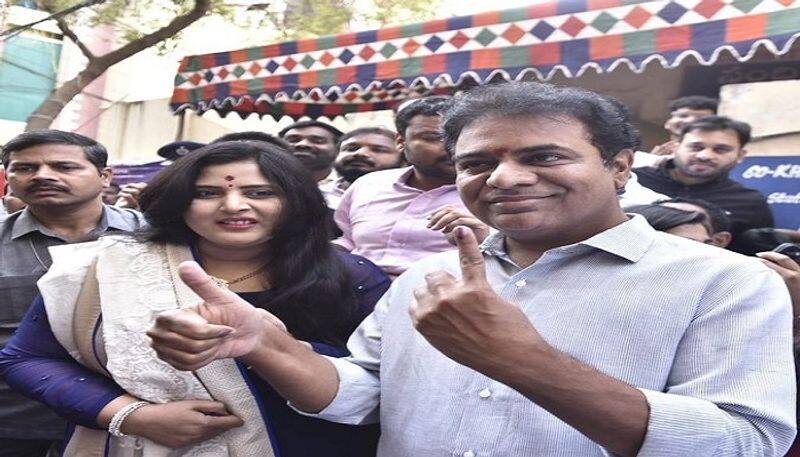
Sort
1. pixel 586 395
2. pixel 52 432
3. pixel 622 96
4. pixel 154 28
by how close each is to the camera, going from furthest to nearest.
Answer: pixel 154 28, pixel 622 96, pixel 52 432, pixel 586 395

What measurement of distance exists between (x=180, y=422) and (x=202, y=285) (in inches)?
18.1

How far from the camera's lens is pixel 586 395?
1.14 metres

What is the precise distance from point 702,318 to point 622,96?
6046 mm

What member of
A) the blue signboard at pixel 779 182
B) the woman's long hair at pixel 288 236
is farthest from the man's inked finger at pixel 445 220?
the blue signboard at pixel 779 182

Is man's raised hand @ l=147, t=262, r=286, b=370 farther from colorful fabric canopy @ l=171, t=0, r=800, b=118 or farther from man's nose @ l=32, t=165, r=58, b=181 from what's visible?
colorful fabric canopy @ l=171, t=0, r=800, b=118

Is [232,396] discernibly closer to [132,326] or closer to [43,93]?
[132,326]

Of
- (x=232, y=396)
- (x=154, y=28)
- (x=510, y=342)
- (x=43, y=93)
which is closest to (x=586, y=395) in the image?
(x=510, y=342)

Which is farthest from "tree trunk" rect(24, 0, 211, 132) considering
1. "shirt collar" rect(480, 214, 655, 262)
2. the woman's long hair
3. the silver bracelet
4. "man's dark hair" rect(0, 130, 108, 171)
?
"shirt collar" rect(480, 214, 655, 262)

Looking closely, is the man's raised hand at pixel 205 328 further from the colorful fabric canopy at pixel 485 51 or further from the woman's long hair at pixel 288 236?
the colorful fabric canopy at pixel 485 51

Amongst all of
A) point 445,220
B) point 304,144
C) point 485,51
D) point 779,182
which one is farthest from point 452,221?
point 485,51

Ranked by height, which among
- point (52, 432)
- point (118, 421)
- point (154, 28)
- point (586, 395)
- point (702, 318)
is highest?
point (154, 28)

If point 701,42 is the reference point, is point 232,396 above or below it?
below

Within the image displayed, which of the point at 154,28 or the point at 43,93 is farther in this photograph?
the point at 43,93

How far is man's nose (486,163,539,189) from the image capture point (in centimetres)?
143
